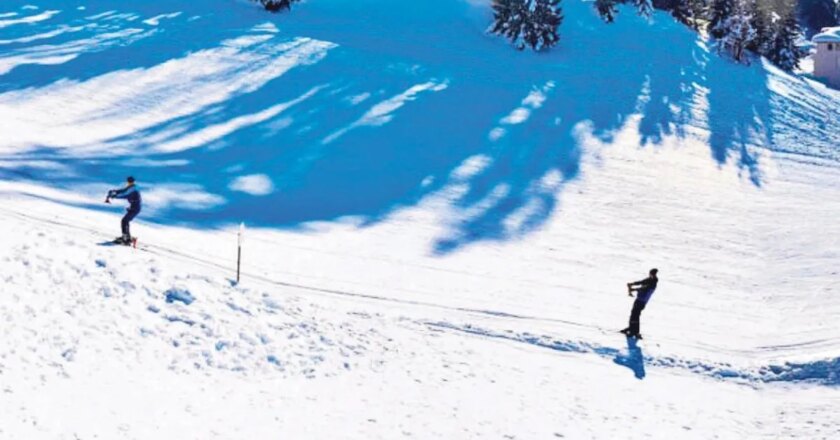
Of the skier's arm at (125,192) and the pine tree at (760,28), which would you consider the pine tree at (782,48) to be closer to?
the pine tree at (760,28)

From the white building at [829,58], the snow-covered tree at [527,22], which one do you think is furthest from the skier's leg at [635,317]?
the white building at [829,58]

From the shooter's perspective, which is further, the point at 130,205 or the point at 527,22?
the point at 527,22

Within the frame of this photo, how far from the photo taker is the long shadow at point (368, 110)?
83.3ft

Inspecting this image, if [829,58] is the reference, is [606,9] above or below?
above

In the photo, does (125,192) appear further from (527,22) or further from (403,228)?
(527,22)

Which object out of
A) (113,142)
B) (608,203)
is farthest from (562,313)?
(113,142)

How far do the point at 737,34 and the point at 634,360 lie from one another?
36.0m

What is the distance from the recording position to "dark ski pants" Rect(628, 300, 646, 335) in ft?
57.9

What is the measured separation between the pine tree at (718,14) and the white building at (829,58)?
45.3ft

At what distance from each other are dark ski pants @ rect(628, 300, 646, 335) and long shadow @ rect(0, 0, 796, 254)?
6312 mm

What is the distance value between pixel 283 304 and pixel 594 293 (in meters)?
7.86

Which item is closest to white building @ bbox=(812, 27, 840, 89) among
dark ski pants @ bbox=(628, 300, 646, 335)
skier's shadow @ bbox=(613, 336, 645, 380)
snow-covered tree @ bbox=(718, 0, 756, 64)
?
snow-covered tree @ bbox=(718, 0, 756, 64)

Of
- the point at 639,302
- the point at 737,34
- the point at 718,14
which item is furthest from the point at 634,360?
the point at 718,14

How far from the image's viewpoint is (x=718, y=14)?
50.6 meters
